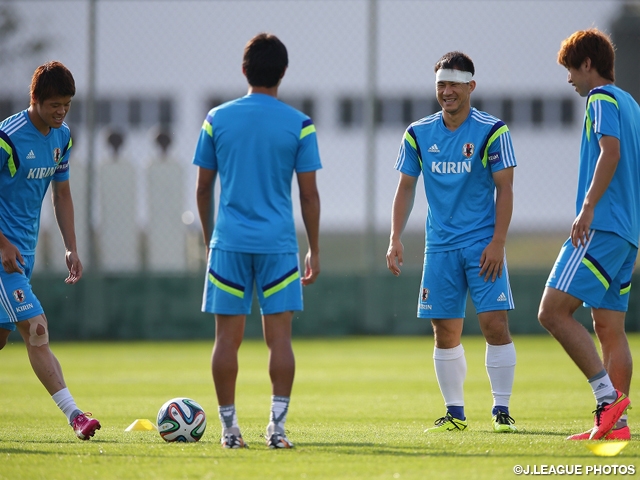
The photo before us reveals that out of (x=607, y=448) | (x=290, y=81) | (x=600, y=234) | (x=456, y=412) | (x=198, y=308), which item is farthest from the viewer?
(x=290, y=81)

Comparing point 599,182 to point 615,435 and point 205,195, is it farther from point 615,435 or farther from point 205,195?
point 205,195

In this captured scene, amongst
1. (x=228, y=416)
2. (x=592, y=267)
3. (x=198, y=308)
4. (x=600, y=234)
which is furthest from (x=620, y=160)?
(x=198, y=308)

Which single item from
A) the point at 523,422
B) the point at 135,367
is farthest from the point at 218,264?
the point at 135,367

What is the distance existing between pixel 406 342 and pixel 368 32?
5016mm

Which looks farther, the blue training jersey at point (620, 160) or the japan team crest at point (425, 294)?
the japan team crest at point (425, 294)

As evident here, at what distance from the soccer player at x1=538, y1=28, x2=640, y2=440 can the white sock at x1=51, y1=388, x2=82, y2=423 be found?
2.80 metres

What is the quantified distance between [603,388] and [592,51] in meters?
1.91

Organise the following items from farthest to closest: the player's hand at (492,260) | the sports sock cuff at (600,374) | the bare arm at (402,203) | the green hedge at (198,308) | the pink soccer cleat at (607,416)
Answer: the green hedge at (198,308)
the bare arm at (402,203)
the player's hand at (492,260)
the sports sock cuff at (600,374)
the pink soccer cleat at (607,416)

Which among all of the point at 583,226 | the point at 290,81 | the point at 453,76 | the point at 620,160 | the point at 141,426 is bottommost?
the point at 141,426

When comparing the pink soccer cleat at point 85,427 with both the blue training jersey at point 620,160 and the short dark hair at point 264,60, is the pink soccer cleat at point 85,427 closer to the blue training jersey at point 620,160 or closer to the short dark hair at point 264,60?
the short dark hair at point 264,60

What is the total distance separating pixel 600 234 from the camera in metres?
5.50

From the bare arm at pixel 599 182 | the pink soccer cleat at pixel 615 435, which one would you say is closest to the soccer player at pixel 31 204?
the pink soccer cleat at pixel 615 435

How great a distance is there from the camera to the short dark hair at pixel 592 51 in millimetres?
5633

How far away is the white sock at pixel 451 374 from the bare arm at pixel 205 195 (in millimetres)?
1862
